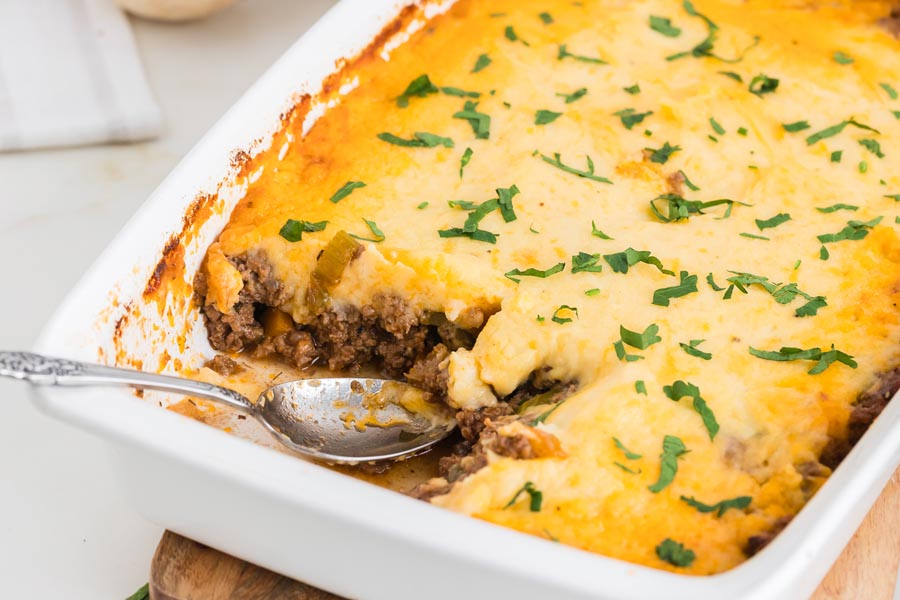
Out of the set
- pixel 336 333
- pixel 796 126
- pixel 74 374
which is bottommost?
pixel 336 333

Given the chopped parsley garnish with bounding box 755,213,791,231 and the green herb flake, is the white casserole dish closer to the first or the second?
the chopped parsley garnish with bounding box 755,213,791,231

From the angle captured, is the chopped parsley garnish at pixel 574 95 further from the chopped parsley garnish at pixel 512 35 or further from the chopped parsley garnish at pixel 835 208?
the chopped parsley garnish at pixel 835 208

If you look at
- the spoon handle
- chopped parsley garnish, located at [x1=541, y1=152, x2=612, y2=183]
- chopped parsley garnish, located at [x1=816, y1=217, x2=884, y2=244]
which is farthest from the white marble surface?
chopped parsley garnish, located at [x1=816, y1=217, x2=884, y2=244]

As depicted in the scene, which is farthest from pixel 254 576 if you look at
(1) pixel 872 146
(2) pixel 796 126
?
(1) pixel 872 146

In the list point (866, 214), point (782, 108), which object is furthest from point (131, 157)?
point (866, 214)

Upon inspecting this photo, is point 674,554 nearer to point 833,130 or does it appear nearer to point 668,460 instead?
point 668,460

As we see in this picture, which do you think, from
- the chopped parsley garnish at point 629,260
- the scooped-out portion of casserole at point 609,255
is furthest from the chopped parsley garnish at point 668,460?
the chopped parsley garnish at point 629,260

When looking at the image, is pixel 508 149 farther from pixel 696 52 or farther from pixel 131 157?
pixel 131 157
